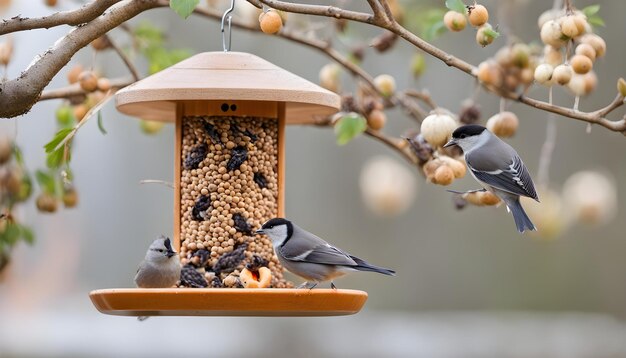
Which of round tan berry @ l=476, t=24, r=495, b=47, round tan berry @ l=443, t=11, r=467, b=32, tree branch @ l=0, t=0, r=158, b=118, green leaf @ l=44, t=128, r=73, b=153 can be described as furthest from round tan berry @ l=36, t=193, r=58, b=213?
round tan berry @ l=476, t=24, r=495, b=47

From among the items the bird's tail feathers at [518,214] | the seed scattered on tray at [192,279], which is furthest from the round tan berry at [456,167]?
the seed scattered on tray at [192,279]

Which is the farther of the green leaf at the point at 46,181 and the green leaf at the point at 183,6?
the green leaf at the point at 46,181

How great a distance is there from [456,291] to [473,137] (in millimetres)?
8164

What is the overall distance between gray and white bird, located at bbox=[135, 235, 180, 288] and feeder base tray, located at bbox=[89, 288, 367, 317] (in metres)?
0.30

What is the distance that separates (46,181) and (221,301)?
191 centimetres

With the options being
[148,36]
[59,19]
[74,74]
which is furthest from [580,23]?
[74,74]

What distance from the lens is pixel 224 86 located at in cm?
402

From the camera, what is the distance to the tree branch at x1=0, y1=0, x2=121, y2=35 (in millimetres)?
3674

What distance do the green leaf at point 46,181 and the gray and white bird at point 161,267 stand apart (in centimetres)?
125

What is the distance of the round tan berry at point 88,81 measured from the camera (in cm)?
493

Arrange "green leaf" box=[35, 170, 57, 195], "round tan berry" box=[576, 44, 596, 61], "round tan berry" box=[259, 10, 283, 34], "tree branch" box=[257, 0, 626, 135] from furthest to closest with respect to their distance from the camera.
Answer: "green leaf" box=[35, 170, 57, 195] < "round tan berry" box=[576, 44, 596, 61] < "round tan berry" box=[259, 10, 283, 34] < "tree branch" box=[257, 0, 626, 135]

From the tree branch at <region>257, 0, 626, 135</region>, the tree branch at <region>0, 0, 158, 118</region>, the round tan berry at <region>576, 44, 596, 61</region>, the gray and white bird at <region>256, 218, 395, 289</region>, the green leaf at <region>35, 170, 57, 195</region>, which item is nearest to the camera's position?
the tree branch at <region>0, 0, 158, 118</region>

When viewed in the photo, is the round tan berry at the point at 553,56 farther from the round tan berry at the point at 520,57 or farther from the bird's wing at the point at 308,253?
the bird's wing at the point at 308,253

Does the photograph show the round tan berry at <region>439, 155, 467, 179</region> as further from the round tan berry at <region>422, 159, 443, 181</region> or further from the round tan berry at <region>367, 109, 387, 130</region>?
the round tan berry at <region>367, 109, 387, 130</region>
